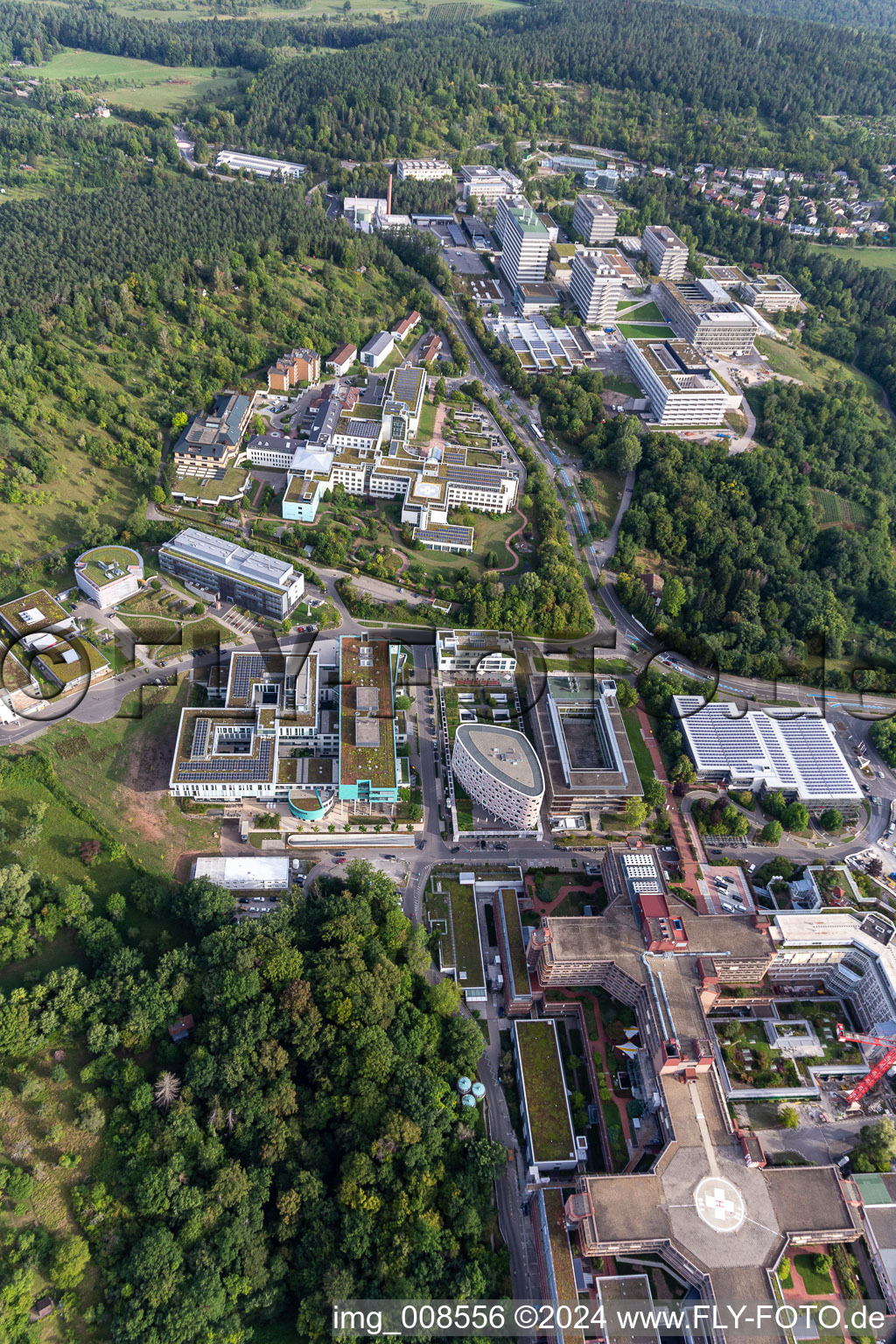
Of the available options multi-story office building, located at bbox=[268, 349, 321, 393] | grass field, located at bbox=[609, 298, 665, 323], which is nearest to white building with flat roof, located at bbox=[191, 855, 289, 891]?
multi-story office building, located at bbox=[268, 349, 321, 393]

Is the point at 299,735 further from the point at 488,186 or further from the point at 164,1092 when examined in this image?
the point at 488,186

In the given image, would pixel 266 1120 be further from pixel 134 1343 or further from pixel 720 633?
pixel 720 633

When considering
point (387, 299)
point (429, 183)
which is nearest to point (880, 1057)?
point (387, 299)

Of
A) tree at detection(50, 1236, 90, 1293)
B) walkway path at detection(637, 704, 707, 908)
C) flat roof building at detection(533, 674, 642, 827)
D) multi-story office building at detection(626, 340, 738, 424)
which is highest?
multi-story office building at detection(626, 340, 738, 424)

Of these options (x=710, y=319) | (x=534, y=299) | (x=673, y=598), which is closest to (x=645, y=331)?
(x=710, y=319)

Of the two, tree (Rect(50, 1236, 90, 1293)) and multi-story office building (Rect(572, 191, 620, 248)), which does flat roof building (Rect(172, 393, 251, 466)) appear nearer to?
tree (Rect(50, 1236, 90, 1293))
